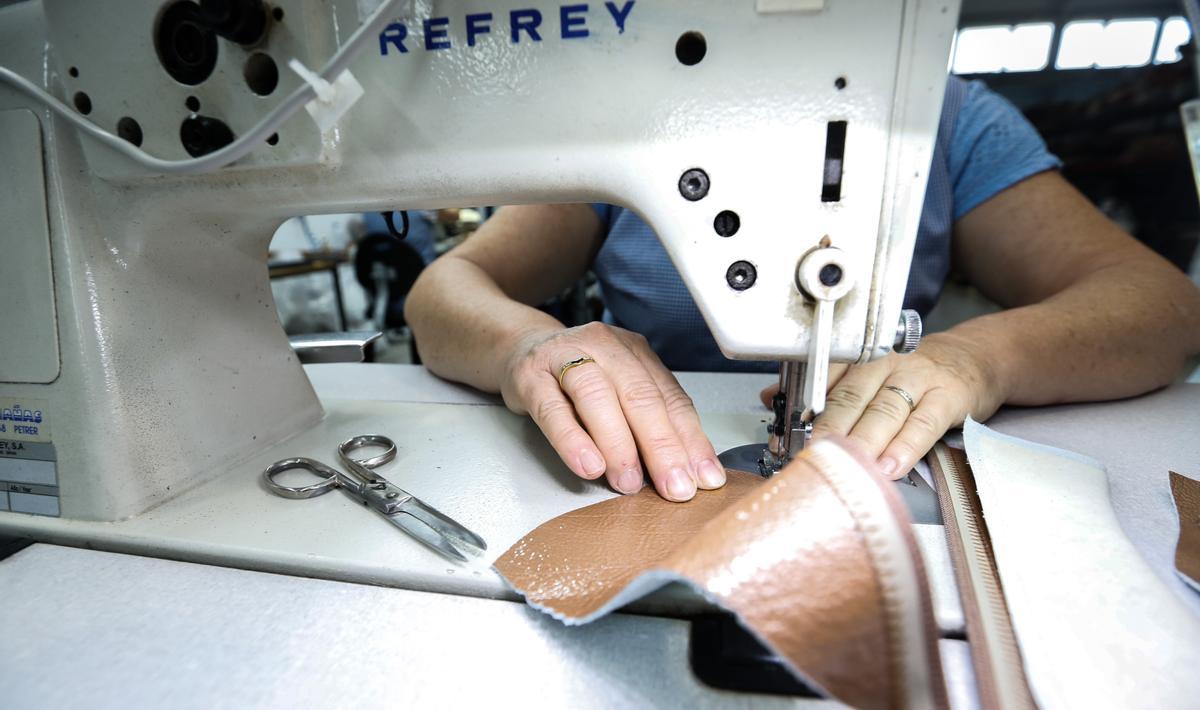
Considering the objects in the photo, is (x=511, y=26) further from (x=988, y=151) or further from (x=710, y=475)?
(x=988, y=151)

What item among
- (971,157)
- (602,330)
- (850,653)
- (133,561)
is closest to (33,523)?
(133,561)

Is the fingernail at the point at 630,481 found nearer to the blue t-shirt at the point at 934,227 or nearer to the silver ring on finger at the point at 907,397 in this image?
the silver ring on finger at the point at 907,397

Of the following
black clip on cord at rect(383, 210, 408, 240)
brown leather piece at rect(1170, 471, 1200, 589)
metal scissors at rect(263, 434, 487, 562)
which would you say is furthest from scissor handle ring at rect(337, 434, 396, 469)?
brown leather piece at rect(1170, 471, 1200, 589)

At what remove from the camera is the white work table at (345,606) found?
333 millimetres

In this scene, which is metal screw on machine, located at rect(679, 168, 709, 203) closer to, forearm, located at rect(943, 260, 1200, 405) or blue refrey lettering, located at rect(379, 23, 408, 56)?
blue refrey lettering, located at rect(379, 23, 408, 56)

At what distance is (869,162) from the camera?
0.41m

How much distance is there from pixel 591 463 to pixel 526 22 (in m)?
0.36

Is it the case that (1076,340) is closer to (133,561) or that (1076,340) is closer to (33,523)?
(133,561)

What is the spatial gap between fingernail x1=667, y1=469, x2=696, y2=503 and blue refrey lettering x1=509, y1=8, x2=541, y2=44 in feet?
1.21

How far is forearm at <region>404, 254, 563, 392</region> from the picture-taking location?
77cm

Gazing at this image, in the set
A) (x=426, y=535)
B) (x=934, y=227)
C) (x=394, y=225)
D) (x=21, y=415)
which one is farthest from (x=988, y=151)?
(x=21, y=415)

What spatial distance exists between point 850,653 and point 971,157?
1.14 metres

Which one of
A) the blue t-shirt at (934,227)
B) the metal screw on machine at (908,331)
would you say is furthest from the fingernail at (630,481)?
the blue t-shirt at (934,227)

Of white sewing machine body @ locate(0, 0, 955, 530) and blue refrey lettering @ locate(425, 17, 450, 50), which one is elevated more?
blue refrey lettering @ locate(425, 17, 450, 50)
